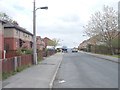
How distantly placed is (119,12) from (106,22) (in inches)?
260

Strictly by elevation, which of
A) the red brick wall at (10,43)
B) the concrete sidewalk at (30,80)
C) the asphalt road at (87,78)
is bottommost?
the asphalt road at (87,78)

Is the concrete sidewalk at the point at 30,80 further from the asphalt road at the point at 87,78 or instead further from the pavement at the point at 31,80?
the asphalt road at the point at 87,78

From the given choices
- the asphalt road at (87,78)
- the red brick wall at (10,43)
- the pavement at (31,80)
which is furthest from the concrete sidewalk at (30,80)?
the red brick wall at (10,43)

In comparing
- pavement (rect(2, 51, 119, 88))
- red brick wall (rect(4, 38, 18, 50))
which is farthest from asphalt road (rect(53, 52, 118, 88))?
red brick wall (rect(4, 38, 18, 50))

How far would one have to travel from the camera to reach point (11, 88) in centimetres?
1284

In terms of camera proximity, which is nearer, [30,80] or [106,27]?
[30,80]

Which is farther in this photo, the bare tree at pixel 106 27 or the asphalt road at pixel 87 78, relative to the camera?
the bare tree at pixel 106 27

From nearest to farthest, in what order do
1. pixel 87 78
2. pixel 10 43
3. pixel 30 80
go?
pixel 30 80 → pixel 87 78 → pixel 10 43

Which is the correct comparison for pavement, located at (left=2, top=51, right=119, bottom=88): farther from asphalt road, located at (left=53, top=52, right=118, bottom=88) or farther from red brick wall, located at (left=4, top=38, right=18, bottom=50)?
red brick wall, located at (left=4, top=38, right=18, bottom=50)

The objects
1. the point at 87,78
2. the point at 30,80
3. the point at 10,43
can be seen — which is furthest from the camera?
the point at 10,43

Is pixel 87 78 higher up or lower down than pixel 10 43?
lower down

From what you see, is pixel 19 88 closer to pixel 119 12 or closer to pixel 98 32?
pixel 119 12

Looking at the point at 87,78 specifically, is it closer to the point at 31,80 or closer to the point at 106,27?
Result: the point at 31,80

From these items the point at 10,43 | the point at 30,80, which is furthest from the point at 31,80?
the point at 10,43
